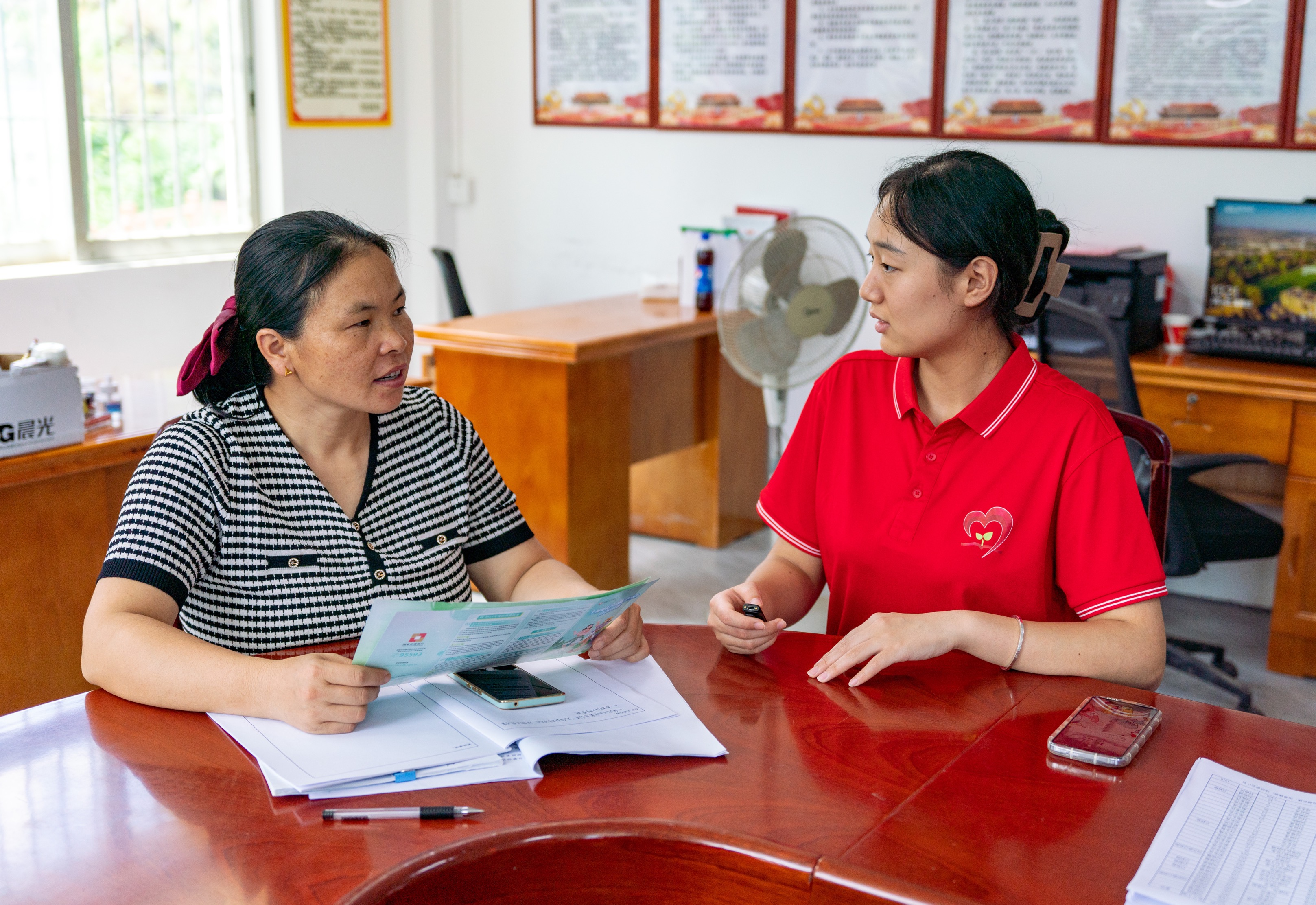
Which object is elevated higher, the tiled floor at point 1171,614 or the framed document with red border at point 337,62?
the framed document with red border at point 337,62

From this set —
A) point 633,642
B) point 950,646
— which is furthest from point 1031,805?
point 633,642

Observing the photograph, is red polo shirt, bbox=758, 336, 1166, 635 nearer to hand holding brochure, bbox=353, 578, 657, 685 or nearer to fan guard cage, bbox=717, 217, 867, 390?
hand holding brochure, bbox=353, 578, 657, 685

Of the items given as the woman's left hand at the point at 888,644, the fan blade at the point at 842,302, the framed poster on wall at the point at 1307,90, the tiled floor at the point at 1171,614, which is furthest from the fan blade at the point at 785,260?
the woman's left hand at the point at 888,644

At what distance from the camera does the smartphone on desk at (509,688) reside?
1315mm

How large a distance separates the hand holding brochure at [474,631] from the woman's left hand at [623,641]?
0.13 feet

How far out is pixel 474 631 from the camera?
1.23m

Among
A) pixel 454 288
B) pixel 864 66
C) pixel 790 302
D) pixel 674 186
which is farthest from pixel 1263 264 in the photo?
pixel 454 288

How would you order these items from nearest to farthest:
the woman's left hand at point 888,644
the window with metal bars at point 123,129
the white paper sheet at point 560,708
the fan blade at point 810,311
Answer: the white paper sheet at point 560,708 → the woman's left hand at point 888,644 → the fan blade at point 810,311 → the window with metal bars at point 123,129

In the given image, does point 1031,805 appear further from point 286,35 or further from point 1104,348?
point 286,35

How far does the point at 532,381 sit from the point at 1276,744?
2559 mm

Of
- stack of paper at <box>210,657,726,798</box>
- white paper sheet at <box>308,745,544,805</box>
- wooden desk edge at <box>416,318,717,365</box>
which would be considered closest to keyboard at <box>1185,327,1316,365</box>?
wooden desk edge at <box>416,318,717,365</box>

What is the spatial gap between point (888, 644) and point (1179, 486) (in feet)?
6.98

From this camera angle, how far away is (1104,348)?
3.04m

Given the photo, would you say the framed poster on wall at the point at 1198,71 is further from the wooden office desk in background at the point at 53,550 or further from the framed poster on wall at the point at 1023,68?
the wooden office desk in background at the point at 53,550
